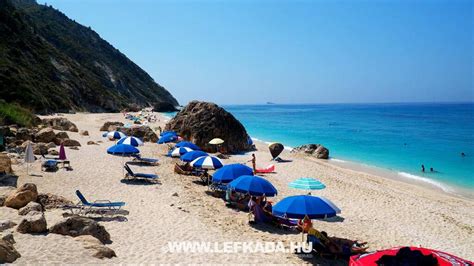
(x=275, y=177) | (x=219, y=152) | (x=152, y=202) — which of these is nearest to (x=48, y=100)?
(x=219, y=152)

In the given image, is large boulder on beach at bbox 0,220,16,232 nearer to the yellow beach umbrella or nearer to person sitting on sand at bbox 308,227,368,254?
person sitting on sand at bbox 308,227,368,254

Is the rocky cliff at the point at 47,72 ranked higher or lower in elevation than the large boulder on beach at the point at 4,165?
higher

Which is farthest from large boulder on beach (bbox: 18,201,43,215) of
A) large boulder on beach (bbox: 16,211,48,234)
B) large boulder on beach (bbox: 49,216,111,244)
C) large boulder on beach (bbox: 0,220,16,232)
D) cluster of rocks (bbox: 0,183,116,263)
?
large boulder on beach (bbox: 49,216,111,244)

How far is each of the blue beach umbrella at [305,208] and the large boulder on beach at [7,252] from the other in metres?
5.73

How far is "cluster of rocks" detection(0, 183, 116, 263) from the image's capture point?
23.6ft

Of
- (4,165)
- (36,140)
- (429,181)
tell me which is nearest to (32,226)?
(4,165)

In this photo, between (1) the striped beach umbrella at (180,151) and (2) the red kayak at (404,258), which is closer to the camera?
(2) the red kayak at (404,258)

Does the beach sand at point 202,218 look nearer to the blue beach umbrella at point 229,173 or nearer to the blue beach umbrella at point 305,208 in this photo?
the blue beach umbrella at point 229,173

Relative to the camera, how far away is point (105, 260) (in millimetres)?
7742

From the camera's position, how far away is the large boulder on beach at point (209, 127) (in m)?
27.8

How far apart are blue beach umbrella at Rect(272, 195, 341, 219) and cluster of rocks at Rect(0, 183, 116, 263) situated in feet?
13.6

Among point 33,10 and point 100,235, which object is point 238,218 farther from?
point 33,10

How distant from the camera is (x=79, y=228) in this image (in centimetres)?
886

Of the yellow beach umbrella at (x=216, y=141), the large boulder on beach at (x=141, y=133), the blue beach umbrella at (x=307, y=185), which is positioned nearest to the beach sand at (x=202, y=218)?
the blue beach umbrella at (x=307, y=185)
